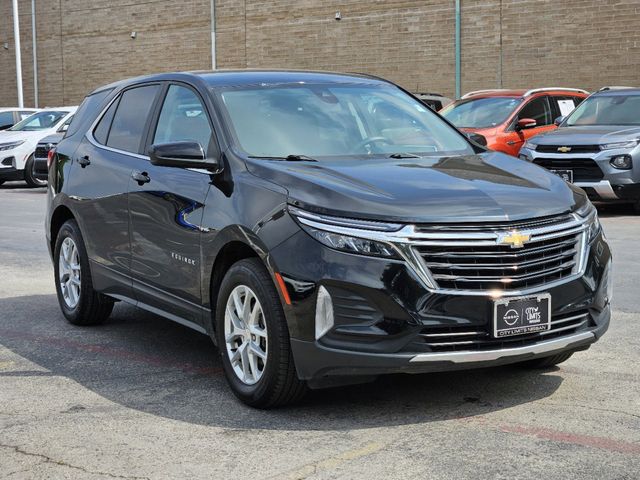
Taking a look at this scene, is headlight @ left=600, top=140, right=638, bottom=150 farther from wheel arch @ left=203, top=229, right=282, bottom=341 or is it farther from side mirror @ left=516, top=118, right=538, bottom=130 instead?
wheel arch @ left=203, top=229, right=282, bottom=341

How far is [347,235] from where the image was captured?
16.0 feet

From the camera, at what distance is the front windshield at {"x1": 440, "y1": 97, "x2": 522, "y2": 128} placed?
1741cm

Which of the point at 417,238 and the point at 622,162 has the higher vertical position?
the point at 417,238

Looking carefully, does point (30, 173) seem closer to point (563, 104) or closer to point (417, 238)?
point (563, 104)

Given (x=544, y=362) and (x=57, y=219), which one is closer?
(x=544, y=362)

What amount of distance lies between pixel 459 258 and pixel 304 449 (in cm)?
110

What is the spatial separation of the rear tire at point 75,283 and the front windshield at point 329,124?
6.28 ft

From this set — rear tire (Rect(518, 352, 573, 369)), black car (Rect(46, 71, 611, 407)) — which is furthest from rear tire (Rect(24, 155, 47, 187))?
rear tire (Rect(518, 352, 573, 369))

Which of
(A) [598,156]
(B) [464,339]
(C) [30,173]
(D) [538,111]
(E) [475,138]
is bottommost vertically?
(C) [30,173]

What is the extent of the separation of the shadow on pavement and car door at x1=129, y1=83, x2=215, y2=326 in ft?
1.20

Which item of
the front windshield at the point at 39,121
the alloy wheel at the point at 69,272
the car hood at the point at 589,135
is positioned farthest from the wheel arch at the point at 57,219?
the front windshield at the point at 39,121

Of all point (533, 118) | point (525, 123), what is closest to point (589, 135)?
point (525, 123)

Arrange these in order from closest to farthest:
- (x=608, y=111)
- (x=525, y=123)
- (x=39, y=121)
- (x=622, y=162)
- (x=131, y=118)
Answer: (x=131, y=118)
(x=622, y=162)
(x=608, y=111)
(x=525, y=123)
(x=39, y=121)

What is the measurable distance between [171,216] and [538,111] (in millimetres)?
12922
